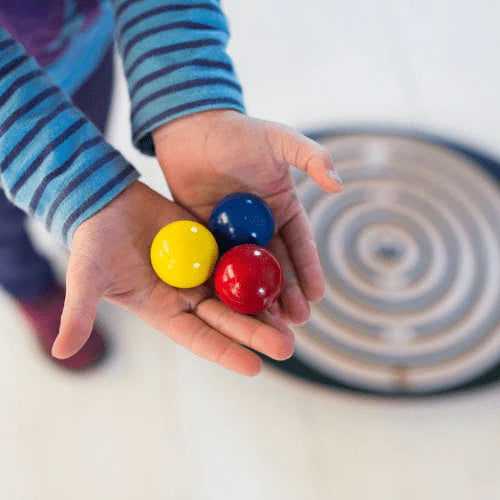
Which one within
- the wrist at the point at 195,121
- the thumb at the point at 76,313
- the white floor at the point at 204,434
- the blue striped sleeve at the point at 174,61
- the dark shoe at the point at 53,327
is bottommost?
the white floor at the point at 204,434

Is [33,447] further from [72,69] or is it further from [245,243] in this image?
[72,69]

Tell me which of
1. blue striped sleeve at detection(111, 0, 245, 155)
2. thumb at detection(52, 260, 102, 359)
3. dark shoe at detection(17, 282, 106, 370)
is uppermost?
blue striped sleeve at detection(111, 0, 245, 155)

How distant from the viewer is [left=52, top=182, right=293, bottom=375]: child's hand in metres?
0.72

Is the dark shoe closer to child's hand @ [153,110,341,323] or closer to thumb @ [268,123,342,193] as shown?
child's hand @ [153,110,341,323]

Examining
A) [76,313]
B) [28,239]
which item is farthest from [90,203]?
[28,239]

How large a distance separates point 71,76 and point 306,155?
0.52 metres

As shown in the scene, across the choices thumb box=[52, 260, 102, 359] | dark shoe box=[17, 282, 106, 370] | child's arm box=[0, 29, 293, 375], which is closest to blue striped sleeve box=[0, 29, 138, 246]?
child's arm box=[0, 29, 293, 375]

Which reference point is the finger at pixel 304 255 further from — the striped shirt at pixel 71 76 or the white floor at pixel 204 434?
the white floor at pixel 204 434

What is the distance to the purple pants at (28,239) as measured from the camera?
1.11 metres

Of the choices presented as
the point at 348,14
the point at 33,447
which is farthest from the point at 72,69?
the point at 348,14

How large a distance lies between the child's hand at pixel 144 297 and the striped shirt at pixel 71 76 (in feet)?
0.15

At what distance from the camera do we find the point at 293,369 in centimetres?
115

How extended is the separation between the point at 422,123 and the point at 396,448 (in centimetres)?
86

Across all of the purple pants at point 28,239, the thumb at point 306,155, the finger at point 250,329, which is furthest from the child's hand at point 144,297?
the purple pants at point 28,239
